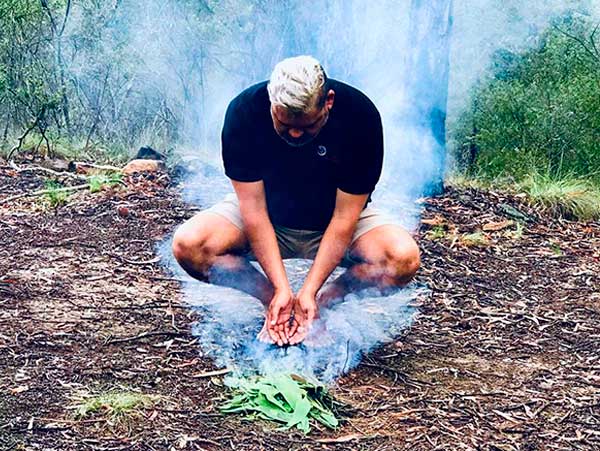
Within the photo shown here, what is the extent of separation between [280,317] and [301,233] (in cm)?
41

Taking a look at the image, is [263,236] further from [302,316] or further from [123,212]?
[123,212]

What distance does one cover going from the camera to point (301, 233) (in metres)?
3.07

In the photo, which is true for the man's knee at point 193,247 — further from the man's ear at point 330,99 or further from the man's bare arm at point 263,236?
the man's ear at point 330,99

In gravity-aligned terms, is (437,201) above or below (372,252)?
below

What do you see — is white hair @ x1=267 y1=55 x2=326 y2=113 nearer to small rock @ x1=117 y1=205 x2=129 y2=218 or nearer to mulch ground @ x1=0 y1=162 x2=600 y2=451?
mulch ground @ x1=0 y1=162 x2=600 y2=451

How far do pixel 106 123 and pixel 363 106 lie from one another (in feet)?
27.4

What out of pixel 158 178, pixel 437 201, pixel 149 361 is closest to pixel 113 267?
pixel 149 361

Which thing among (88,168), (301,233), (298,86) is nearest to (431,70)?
(88,168)

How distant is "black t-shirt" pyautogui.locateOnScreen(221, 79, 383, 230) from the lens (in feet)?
9.08

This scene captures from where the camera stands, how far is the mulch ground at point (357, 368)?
227cm

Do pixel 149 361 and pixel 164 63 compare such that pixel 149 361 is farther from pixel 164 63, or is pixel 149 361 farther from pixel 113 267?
pixel 164 63

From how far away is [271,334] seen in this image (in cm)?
280

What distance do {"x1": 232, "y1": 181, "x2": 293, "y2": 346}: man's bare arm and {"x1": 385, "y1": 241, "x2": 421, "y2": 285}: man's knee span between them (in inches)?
15.6

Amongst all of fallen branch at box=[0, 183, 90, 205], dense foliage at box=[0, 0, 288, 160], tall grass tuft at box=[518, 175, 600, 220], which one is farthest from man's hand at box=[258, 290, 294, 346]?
dense foliage at box=[0, 0, 288, 160]
